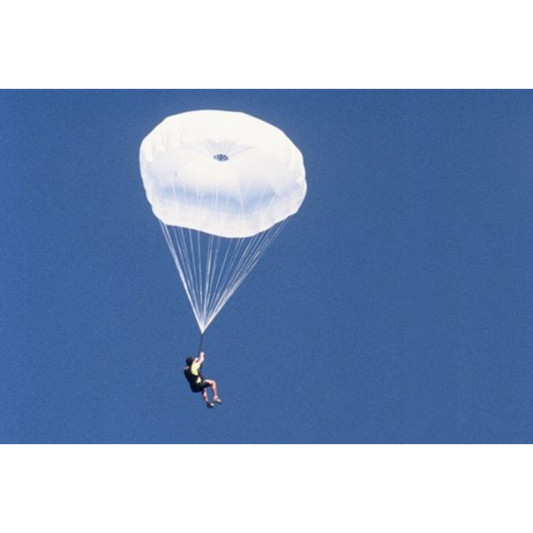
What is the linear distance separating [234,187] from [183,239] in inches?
71.8

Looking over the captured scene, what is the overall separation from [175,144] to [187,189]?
1.40m

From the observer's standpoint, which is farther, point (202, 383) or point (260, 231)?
point (260, 231)

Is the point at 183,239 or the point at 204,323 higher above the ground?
the point at 183,239

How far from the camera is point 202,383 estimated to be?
1903 centimetres
